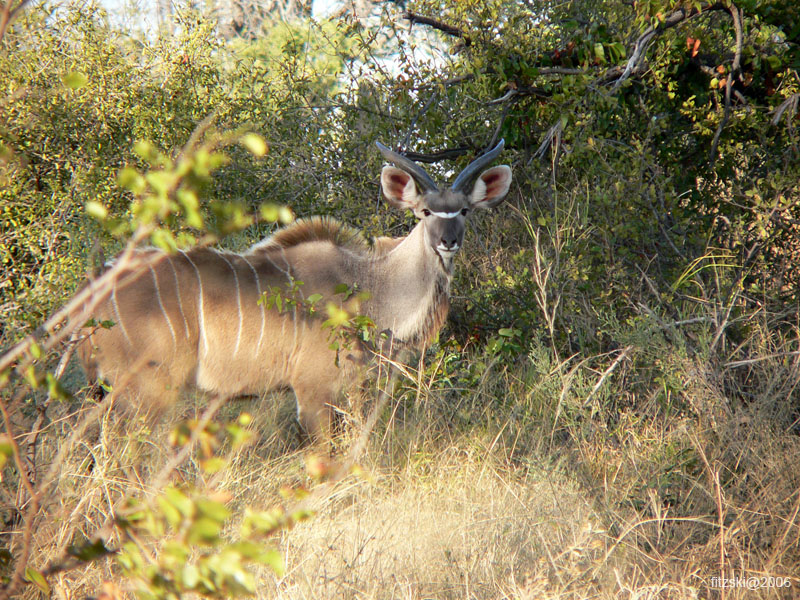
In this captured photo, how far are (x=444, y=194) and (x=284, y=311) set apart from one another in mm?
891

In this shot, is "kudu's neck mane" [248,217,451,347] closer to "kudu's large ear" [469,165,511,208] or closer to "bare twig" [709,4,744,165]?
"kudu's large ear" [469,165,511,208]

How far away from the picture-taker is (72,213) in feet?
13.6

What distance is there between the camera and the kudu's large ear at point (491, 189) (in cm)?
368

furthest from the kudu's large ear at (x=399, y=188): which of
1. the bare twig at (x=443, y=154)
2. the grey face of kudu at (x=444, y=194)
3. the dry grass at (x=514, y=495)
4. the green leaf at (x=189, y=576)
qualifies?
the green leaf at (x=189, y=576)

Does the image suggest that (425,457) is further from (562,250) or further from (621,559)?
(562,250)

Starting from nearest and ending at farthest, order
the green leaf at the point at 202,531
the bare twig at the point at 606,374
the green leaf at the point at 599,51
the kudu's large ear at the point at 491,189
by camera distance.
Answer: the green leaf at the point at 202,531
the bare twig at the point at 606,374
the green leaf at the point at 599,51
the kudu's large ear at the point at 491,189

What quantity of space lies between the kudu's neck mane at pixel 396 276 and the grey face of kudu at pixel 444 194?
3.7 inches

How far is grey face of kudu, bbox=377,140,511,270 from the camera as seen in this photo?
3.46 meters

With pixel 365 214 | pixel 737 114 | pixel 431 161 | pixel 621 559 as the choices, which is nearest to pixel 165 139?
pixel 365 214

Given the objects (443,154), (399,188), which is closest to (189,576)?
(399,188)

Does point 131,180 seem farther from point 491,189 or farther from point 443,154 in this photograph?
point 443,154

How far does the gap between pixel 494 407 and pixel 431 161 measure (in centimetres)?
157

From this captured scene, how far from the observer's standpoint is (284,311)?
3.34m

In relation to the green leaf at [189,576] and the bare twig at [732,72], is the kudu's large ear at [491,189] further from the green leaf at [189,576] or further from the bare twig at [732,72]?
the green leaf at [189,576]
